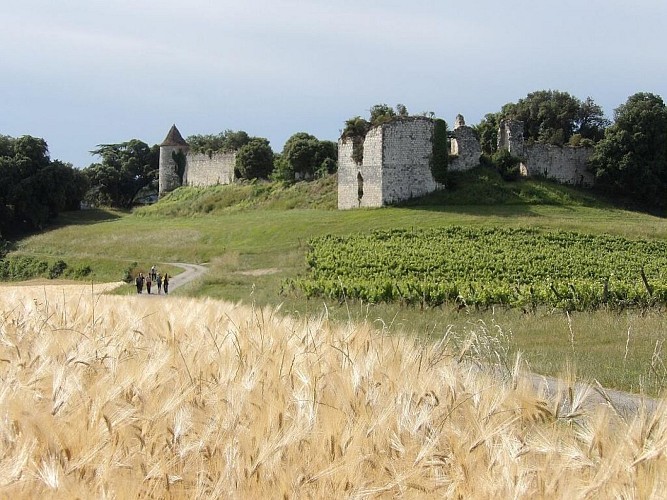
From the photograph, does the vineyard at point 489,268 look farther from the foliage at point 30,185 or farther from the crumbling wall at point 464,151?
the foliage at point 30,185

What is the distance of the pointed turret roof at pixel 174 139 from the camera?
278 ft

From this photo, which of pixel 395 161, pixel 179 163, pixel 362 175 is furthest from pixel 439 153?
pixel 179 163

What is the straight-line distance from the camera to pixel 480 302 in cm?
2055

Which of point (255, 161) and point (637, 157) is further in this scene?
point (255, 161)

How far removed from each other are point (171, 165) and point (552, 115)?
38737 mm

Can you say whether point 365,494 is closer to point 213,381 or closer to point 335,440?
point 335,440

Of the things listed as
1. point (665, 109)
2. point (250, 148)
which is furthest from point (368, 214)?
point (250, 148)

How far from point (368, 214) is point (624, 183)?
1968 cm

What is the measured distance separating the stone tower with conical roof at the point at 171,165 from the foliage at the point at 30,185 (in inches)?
543

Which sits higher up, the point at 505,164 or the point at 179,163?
the point at 179,163

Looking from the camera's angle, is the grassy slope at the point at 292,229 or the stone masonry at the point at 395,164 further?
the stone masonry at the point at 395,164

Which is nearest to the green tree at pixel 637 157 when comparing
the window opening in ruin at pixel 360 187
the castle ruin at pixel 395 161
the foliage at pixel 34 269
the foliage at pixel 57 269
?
the castle ruin at pixel 395 161

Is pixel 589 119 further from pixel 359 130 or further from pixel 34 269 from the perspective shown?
pixel 34 269

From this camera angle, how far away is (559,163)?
186 ft
